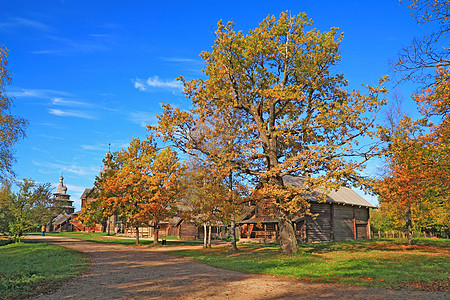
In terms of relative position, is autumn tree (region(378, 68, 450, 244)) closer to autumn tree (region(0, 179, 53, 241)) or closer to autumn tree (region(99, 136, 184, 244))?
autumn tree (region(99, 136, 184, 244))

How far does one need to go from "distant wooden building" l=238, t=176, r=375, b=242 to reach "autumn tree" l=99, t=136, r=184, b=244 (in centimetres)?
1099

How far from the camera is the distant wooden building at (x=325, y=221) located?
3609 cm

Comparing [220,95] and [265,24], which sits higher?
[265,24]

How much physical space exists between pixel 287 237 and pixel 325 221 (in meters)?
18.2

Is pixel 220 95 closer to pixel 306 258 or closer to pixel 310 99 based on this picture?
pixel 310 99

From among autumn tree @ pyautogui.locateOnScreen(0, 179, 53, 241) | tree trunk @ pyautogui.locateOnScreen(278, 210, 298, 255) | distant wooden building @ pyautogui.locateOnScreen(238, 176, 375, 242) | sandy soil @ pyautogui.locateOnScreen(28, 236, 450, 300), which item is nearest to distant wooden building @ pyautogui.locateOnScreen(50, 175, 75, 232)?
autumn tree @ pyautogui.locateOnScreen(0, 179, 53, 241)

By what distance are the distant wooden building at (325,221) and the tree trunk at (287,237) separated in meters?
13.4

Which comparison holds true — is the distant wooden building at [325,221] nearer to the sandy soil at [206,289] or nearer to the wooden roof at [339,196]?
the wooden roof at [339,196]

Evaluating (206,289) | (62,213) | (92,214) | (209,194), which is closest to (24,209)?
(92,214)

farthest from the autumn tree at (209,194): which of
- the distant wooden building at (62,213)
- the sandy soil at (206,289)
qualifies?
the distant wooden building at (62,213)

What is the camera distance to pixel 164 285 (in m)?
10.9

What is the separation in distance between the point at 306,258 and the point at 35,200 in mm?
33313

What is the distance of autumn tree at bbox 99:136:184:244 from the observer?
105ft

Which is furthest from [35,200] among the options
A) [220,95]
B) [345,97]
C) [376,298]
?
[376,298]
